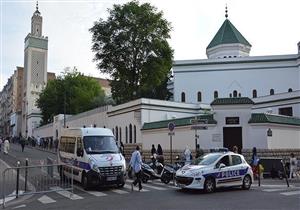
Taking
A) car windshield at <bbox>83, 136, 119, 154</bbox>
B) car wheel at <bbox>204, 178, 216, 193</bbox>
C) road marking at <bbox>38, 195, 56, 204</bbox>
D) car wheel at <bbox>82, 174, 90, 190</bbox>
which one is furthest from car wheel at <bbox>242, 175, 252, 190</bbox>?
road marking at <bbox>38, 195, 56, 204</bbox>

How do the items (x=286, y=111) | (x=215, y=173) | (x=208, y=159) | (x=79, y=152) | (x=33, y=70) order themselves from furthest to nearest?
(x=33, y=70) < (x=286, y=111) < (x=79, y=152) < (x=208, y=159) < (x=215, y=173)

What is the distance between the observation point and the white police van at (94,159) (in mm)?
15539

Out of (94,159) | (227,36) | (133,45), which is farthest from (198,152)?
(227,36)

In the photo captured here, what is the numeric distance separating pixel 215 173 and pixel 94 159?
4.97 metres

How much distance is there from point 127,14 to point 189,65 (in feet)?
54.6

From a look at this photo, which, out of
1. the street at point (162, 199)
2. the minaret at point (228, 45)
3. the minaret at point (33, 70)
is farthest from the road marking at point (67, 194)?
the minaret at point (33, 70)

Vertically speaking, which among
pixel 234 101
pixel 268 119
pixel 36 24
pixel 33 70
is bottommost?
pixel 268 119

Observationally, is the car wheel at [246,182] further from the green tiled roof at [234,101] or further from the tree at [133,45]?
the tree at [133,45]

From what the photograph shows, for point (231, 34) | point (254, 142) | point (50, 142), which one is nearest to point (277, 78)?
point (231, 34)

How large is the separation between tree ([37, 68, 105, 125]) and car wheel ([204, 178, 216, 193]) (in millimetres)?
54628

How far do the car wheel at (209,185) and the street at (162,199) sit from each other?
0.27m

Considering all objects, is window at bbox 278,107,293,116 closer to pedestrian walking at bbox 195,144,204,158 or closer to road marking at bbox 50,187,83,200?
pedestrian walking at bbox 195,144,204,158

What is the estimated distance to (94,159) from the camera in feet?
51.7

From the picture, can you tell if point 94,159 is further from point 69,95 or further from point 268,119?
point 69,95
